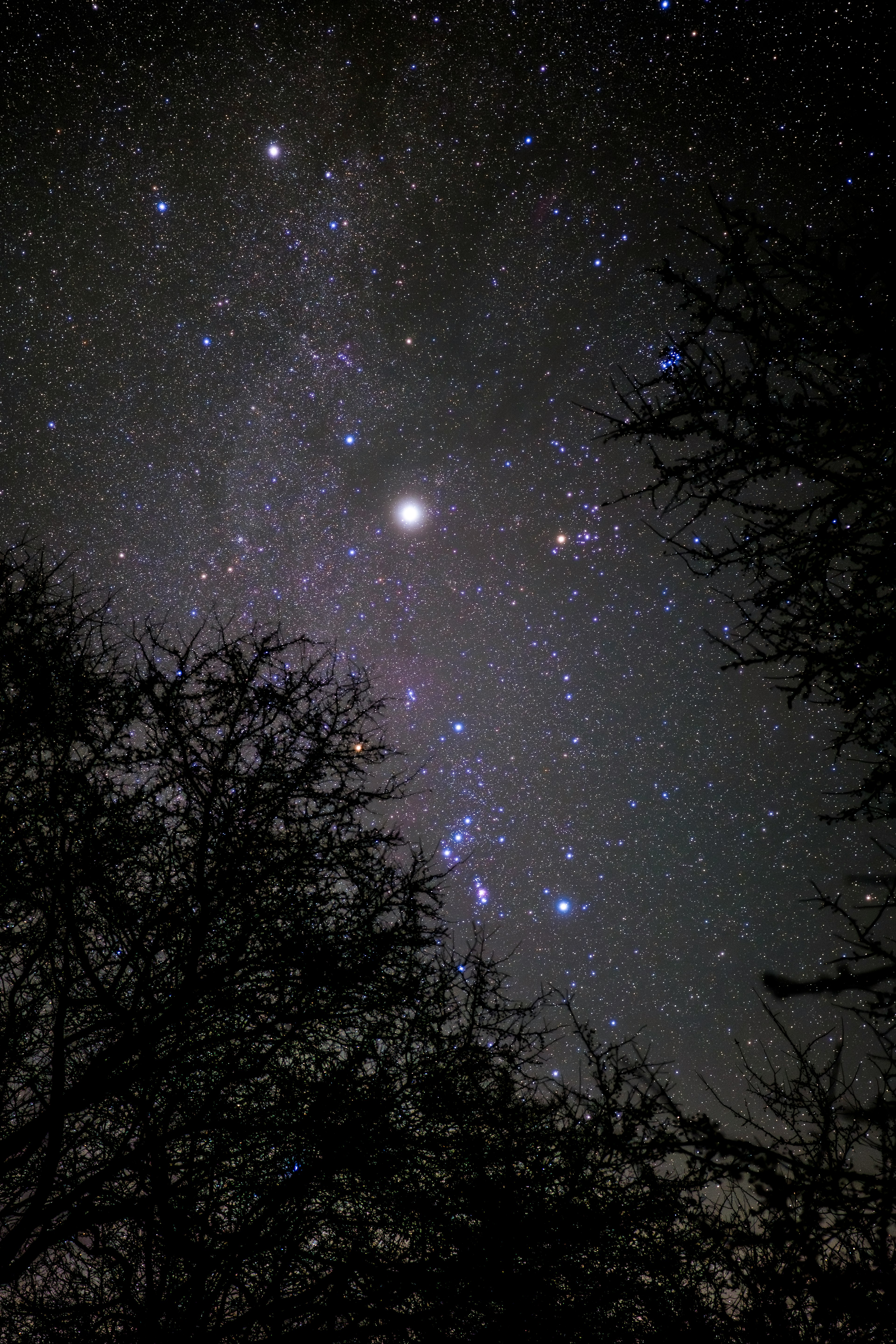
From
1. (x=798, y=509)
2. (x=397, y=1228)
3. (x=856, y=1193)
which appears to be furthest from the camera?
(x=397, y=1228)

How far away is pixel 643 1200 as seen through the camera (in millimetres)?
3863

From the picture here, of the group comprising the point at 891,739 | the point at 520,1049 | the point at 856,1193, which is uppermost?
the point at 891,739

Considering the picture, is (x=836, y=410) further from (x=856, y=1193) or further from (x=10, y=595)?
(x=10, y=595)

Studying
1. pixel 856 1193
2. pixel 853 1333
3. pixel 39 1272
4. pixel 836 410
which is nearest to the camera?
pixel 856 1193

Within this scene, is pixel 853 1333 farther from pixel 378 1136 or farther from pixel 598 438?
pixel 598 438

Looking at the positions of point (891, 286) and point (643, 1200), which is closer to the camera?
point (891, 286)

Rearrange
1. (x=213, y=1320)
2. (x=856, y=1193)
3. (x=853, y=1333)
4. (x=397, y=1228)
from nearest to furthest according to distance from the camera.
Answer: (x=856, y=1193) → (x=853, y=1333) → (x=397, y=1228) → (x=213, y=1320)

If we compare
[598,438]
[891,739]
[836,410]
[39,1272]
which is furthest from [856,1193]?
[39,1272]

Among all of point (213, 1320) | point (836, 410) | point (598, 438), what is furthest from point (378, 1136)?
point (836, 410)

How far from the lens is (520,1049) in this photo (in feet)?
15.6

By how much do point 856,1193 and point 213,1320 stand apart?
4.76m

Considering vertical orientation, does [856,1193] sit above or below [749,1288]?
above

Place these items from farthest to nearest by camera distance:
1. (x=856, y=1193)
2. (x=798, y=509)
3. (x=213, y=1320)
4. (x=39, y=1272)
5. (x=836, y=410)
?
(x=39, y=1272) → (x=213, y=1320) → (x=798, y=509) → (x=836, y=410) → (x=856, y=1193)

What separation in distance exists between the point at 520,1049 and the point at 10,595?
192 inches
